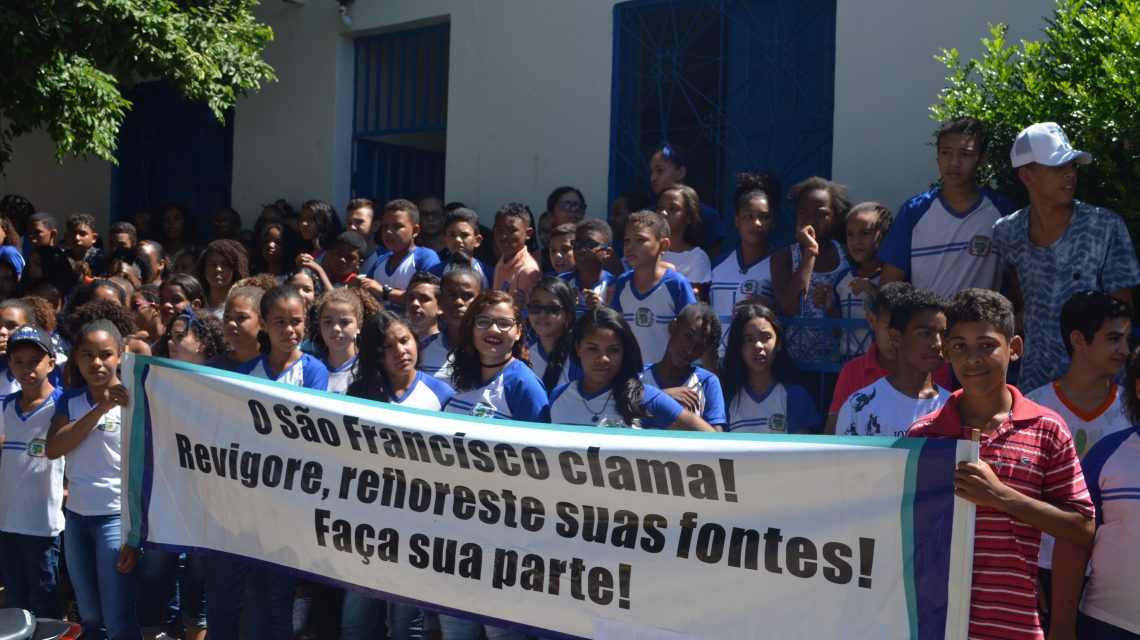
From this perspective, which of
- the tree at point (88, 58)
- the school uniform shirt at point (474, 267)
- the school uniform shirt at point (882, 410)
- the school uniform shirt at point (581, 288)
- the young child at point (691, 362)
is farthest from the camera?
the tree at point (88, 58)

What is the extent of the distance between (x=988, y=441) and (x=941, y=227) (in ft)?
7.11

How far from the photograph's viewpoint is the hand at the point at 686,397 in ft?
15.9

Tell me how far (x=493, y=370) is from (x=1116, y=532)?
242cm

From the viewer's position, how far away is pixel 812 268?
5836 mm

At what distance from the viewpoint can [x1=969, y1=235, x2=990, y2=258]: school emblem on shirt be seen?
17.1 ft

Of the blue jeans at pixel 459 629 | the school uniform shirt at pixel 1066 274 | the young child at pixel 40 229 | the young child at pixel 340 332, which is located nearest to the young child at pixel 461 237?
the young child at pixel 340 332

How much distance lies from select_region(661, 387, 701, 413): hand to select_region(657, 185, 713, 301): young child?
5.49 feet

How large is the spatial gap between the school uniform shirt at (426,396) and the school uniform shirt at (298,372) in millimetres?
380

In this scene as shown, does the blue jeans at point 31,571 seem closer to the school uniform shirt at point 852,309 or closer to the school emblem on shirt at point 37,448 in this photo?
the school emblem on shirt at point 37,448

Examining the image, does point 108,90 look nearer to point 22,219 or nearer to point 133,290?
point 133,290

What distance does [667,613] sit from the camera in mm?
3635

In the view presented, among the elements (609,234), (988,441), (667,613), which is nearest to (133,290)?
(609,234)

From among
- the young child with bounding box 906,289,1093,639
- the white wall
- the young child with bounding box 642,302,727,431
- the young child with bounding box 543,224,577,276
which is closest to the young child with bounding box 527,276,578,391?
the young child with bounding box 642,302,727,431

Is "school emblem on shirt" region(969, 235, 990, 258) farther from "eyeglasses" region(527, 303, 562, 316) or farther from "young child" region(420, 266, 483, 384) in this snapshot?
"young child" region(420, 266, 483, 384)
